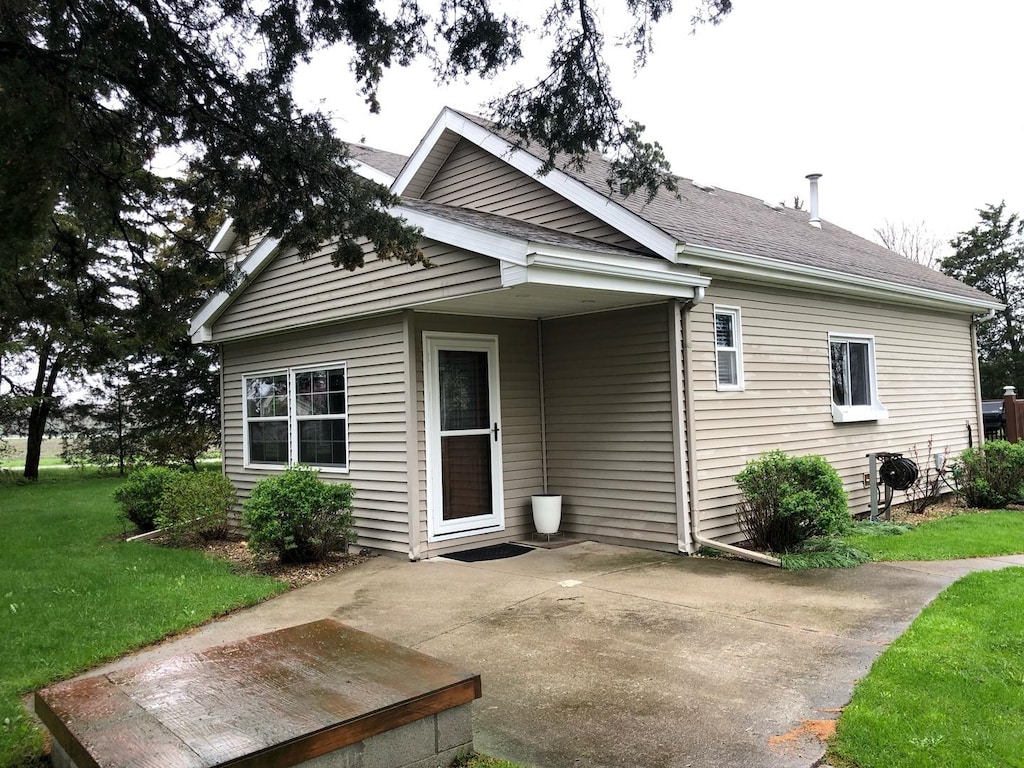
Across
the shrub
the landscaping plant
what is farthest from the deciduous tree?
the shrub

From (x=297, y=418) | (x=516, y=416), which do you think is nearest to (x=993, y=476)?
(x=516, y=416)

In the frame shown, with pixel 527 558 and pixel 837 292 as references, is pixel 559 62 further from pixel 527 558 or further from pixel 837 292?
pixel 837 292

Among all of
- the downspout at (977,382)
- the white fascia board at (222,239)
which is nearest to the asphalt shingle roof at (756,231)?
the downspout at (977,382)

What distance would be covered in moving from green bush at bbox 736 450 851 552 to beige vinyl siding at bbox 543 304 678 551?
0.83 m

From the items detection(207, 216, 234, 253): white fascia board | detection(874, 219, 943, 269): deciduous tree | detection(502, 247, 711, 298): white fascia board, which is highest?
detection(874, 219, 943, 269): deciduous tree

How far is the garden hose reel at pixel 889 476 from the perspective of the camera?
9609 mm

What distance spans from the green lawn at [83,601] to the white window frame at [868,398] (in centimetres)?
696

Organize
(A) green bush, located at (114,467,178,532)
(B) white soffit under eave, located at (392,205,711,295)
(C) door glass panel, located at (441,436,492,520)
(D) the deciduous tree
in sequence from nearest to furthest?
(B) white soffit under eave, located at (392,205,711,295) → (C) door glass panel, located at (441,436,492,520) → (A) green bush, located at (114,467,178,532) → (D) the deciduous tree

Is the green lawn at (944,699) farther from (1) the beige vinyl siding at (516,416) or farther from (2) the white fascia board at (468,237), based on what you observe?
(1) the beige vinyl siding at (516,416)

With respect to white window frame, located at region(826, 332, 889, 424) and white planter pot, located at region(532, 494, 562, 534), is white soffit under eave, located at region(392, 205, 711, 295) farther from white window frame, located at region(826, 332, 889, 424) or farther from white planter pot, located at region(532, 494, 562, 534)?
white window frame, located at region(826, 332, 889, 424)

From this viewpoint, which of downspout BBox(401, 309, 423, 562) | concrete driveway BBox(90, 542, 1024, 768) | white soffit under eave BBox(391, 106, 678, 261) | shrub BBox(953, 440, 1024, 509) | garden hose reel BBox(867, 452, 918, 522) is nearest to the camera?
concrete driveway BBox(90, 542, 1024, 768)

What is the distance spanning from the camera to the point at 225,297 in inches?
399

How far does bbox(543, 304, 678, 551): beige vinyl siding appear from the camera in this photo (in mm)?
7977

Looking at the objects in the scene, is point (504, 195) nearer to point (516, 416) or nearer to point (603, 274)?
point (516, 416)
